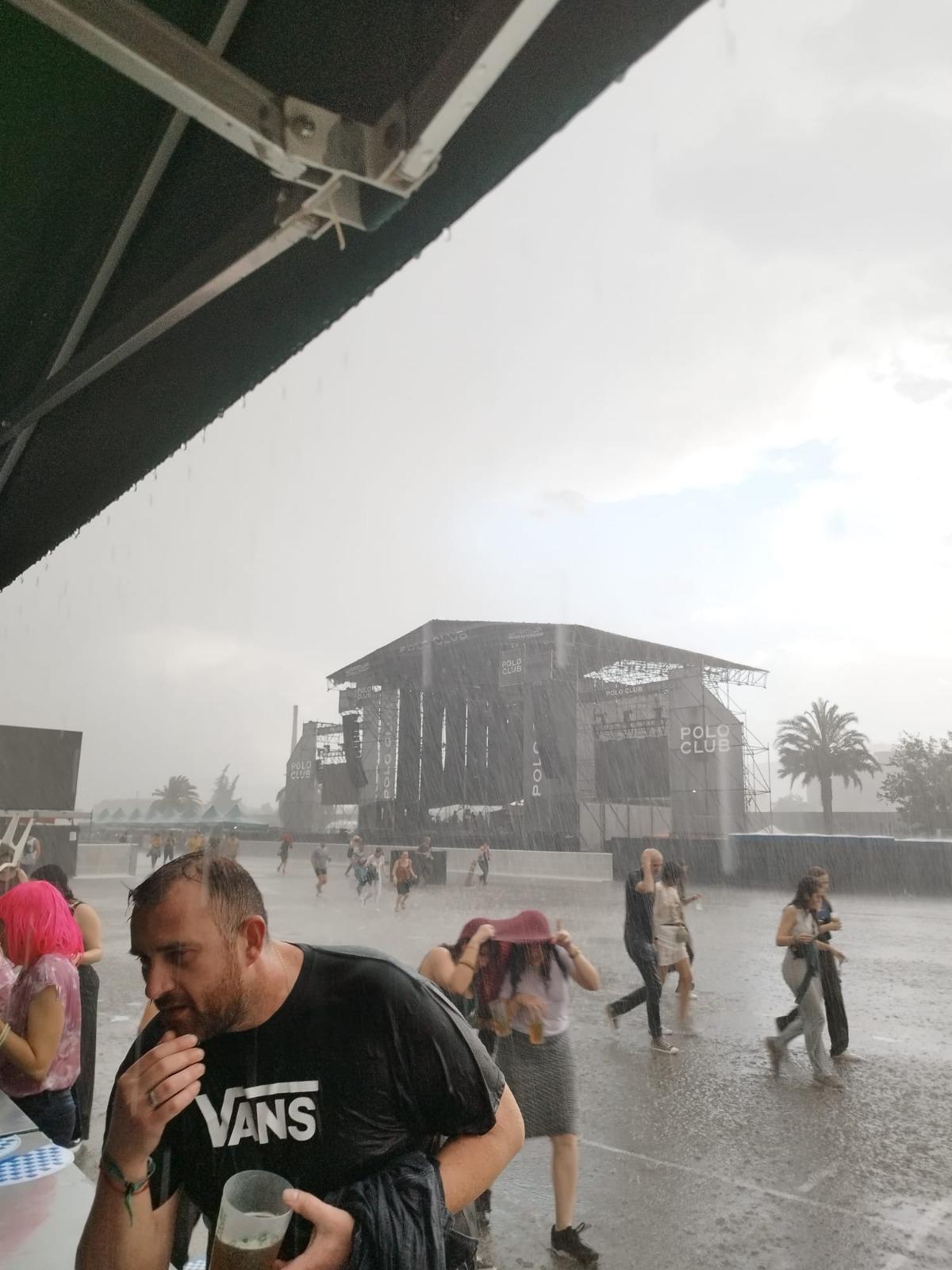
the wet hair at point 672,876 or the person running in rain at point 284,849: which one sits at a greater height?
the wet hair at point 672,876

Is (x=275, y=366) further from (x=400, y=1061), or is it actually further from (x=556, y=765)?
(x=556, y=765)

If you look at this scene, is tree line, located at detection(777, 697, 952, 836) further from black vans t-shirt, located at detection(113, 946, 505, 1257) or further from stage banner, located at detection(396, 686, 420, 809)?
black vans t-shirt, located at detection(113, 946, 505, 1257)

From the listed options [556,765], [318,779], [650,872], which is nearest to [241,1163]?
[650,872]

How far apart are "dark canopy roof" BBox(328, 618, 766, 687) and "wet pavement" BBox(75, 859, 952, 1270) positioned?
24996 mm

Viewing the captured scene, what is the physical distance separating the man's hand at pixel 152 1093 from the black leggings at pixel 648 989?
A: 5379 millimetres

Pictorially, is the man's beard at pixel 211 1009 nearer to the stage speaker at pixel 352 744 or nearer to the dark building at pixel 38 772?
the dark building at pixel 38 772

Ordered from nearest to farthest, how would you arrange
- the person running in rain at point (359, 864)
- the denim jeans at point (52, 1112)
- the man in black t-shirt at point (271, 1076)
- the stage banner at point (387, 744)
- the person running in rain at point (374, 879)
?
1. the man in black t-shirt at point (271, 1076)
2. the denim jeans at point (52, 1112)
3. the person running in rain at point (374, 879)
4. the person running in rain at point (359, 864)
5. the stage banner at point (387, 744)

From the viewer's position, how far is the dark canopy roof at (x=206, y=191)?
3.49 ft

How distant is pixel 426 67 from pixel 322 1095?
4.65 ft

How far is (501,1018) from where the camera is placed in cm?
324

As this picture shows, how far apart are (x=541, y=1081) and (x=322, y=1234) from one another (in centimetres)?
238

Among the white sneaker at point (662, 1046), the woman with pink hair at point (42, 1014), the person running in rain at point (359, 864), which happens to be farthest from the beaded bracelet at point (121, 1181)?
the person running in rain at point (359, 864)


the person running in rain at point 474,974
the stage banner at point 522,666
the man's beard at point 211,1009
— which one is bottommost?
the person running in rain at point 474,974

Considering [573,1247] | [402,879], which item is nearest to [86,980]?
[573,1247]
